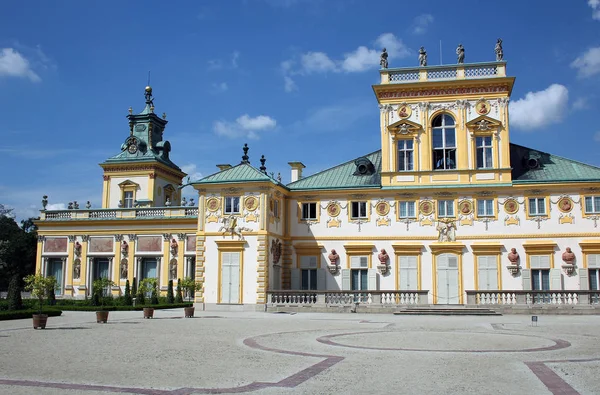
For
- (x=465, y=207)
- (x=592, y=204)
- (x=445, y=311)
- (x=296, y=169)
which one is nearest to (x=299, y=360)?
(x=445, y=311)

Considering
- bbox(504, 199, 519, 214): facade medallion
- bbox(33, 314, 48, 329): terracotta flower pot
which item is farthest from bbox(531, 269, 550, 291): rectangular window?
bbox(33, 314, 48, 329): terracotta flower pot

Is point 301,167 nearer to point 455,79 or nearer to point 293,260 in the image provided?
point 293,260

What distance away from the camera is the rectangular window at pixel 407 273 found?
124 feet

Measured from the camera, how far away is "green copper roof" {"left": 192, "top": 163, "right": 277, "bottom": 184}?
37.2m

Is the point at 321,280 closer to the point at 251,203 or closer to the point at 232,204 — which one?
the point at 251,203

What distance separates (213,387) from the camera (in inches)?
428

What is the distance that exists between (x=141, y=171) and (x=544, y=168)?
35663 millimetres

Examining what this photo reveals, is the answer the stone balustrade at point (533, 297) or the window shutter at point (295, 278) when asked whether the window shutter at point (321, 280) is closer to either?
the window shutter at point (295, 278)

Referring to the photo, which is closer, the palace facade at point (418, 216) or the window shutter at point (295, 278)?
the palace facade at point (418, 216)

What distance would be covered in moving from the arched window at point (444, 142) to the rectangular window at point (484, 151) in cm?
149

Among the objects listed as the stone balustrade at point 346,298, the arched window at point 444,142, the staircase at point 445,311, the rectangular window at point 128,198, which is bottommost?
the staircase at point 445,311

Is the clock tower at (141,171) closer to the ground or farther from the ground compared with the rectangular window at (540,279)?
farther from the ground

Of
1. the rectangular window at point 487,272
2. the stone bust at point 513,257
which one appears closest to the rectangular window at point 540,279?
the stone bust at point 513,257

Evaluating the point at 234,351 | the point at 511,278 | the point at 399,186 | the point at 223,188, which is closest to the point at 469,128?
the point at 399,186
